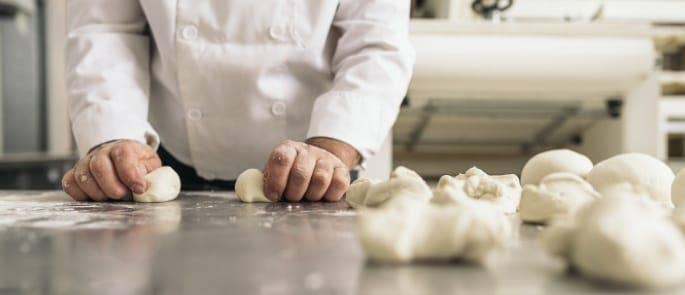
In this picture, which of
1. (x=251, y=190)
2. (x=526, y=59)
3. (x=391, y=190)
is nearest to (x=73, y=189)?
(x=251, y=190)

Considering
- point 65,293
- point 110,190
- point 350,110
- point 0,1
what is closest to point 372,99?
point 350,110

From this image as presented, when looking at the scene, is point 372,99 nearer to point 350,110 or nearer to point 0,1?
point 350,110

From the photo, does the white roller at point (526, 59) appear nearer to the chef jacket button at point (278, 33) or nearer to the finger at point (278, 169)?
the chef jacket button at point (278, 33)

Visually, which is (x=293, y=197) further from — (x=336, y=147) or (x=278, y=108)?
(x=278, y=108)

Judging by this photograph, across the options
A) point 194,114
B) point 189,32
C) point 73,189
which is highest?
point 189,32

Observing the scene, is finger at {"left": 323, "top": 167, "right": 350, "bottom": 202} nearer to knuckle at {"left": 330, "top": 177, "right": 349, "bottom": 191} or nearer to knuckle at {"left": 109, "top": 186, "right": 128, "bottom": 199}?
Answer: knuckle at {"left": 330, "top": 177, "right": 349, "bottom": 191}

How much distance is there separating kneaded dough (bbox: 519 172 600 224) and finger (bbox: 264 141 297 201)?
349 mm

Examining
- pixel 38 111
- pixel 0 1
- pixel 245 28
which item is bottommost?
pixel 38 111

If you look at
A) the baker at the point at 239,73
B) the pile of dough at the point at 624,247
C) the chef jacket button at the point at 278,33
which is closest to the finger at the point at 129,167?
the baker at the point at 239,73

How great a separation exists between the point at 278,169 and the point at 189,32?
1.42ft

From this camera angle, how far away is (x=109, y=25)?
1.23 metres

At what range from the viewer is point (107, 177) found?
91cm

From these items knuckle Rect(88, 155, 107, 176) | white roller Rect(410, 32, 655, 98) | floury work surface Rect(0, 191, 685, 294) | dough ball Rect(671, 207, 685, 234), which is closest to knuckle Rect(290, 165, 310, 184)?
floury work surface Rect(0, 191, 685, 294)

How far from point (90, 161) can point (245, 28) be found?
1.29 feet
